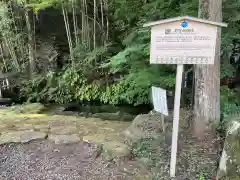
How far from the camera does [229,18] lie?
13.9 ft

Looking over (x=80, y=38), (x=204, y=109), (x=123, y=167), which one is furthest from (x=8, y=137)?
(x=80, y=38)

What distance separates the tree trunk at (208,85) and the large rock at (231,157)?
456 millimetres

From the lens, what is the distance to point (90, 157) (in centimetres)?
319

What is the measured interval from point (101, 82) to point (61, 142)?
5225 mm

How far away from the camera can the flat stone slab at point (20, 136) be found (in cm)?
356

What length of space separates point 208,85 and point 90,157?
1.73 m

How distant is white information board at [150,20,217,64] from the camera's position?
2.63m

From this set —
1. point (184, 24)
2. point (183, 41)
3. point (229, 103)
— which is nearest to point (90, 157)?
point (183, 41)

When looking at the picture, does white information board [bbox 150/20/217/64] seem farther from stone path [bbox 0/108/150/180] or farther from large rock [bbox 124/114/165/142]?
stone path [bbox 0/108/150/180]

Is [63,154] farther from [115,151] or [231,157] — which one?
[231,157]

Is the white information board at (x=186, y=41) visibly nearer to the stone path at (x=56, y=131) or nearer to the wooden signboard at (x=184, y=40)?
the wooden signboard at (x=184, y=40)

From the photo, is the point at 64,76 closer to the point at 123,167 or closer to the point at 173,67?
the point at 173,67

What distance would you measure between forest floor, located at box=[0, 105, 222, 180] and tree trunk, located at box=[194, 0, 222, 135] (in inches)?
10.7

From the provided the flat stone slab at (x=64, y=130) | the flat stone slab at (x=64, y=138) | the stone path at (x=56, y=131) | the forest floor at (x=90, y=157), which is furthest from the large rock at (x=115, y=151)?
the flat stone slab at (x=64, y=130)
